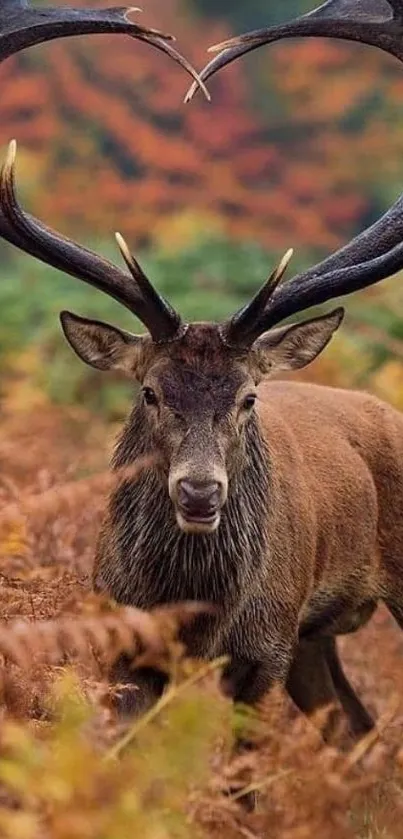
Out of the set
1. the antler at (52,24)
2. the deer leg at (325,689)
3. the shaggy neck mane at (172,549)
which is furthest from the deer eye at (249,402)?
the deer leg at (325,689)

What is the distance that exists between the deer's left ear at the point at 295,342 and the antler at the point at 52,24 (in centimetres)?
91

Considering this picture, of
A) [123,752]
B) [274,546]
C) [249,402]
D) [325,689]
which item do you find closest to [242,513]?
[274,546]

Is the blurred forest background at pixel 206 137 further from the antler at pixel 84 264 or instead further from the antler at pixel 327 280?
the antler at pixel 84 264

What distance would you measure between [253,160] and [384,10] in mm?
19309

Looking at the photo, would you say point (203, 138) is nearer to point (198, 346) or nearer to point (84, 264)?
point (84, 264)

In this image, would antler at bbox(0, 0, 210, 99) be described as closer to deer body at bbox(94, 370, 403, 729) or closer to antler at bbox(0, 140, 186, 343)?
antler at bbox(0, 140, 186, 343)

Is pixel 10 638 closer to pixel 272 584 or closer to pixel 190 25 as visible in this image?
pixel 272 584

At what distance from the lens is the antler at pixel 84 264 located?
22.6 ft

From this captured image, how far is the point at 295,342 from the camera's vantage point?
7.33 m

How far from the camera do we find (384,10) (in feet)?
25.6

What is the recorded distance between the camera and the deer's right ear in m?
7.11

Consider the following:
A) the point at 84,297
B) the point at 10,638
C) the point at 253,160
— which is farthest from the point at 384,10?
the point at 253,160

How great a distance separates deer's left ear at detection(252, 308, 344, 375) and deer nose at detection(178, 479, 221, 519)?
3.26 ft

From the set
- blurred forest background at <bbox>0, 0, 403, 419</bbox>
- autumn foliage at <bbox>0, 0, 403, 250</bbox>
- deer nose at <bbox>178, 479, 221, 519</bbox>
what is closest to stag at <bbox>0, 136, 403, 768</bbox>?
deer nose at <bbox>178, 479, 221, 519</bbox>
